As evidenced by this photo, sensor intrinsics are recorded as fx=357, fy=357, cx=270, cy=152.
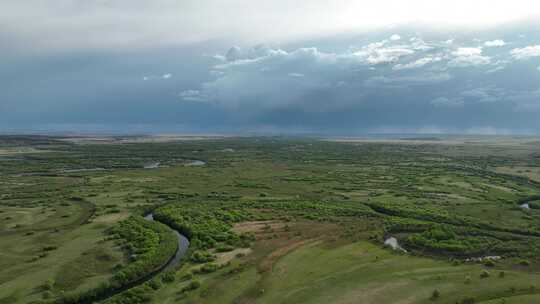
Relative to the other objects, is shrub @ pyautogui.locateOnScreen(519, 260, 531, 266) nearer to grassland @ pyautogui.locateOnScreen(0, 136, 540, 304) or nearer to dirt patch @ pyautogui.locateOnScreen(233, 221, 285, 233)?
grassland @ pyautogui.locateOnScreen(0, 136, 540, 304)

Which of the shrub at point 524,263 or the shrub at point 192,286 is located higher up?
the shrub at point 524,263

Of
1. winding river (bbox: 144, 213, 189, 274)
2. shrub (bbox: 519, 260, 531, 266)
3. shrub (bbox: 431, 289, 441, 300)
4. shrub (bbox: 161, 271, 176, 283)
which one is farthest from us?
winding river (bbox: 144, 213, 189, 274)

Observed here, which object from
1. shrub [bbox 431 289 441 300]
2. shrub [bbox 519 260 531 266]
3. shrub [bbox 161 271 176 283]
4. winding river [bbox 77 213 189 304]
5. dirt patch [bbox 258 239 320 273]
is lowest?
winding river [bbox 77 213 189 304]

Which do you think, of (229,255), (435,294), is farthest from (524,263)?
(229,255)

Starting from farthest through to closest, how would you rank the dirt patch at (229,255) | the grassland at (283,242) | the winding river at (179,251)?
the winding river at (179,251) → the dirt patch at (229,255) → the grassland at (283,242)

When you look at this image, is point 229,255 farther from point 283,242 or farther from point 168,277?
point 168,277

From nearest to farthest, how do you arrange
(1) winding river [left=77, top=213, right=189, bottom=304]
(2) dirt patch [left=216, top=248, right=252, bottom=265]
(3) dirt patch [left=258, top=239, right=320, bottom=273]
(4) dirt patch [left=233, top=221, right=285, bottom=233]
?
1. (1) winding river [left=77, top=213, right=189, bottom=304]
2. (3) dirt patch [left=258, top=239, right=320, bottom=273]
3. (2) dirt patch [left=216, top=248, right=252, bottom=265]
4. (4) dirt patch [left=233, top=221, right=285, bottom=233]

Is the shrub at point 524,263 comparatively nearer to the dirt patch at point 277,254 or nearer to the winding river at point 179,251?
the dirt patch at point 277,254

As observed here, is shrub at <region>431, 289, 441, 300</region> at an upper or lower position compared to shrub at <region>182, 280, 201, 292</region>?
upper

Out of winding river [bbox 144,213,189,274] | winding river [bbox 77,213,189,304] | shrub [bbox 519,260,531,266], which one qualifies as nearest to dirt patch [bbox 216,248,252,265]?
winding river [bbox 77,213,189,304]

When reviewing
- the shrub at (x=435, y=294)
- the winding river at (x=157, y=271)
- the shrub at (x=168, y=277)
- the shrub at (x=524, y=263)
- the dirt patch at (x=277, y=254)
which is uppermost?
the shrub at (x=524, y=263)

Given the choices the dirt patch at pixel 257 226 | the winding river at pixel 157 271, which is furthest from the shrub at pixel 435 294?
the winding river at pixel 157 271

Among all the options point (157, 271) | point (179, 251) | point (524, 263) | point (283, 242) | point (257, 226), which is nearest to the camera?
point (524, 263)
